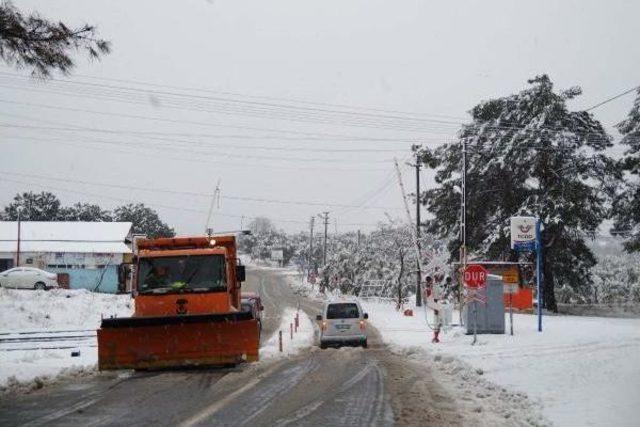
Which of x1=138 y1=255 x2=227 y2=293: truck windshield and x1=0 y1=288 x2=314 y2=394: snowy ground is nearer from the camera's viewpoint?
x1=0 y1=288 x2=314 y2=394: snowy ground

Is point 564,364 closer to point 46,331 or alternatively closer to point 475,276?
point 475,276

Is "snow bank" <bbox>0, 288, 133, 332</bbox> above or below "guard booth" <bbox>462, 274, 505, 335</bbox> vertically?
below

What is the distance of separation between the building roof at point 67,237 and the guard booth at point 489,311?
152 feet

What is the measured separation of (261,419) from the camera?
8844 mm

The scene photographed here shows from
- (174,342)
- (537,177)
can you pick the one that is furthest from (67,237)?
(174,342)

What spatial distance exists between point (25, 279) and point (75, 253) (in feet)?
46.9

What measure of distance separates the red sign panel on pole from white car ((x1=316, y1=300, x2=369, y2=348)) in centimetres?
462

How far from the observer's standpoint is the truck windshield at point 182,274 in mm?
14820

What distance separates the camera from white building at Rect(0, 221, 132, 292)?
200 feet

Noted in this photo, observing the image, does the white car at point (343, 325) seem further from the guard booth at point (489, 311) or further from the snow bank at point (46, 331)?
the snow bank at point (46, 331)

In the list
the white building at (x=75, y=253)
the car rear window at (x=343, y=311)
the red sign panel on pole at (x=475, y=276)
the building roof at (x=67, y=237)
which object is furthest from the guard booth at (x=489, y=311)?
the building roof at (x=67, y=237)

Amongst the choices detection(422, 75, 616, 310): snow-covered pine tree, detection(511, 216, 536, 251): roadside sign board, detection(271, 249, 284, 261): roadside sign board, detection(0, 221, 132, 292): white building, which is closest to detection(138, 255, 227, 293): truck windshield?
detection(511, 216, 536, 251): roadside sign board

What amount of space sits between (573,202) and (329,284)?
44150 mm

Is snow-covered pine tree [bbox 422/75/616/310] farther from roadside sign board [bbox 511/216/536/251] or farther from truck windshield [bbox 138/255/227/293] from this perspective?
truck windshield [bbox 138/255/227/293]
